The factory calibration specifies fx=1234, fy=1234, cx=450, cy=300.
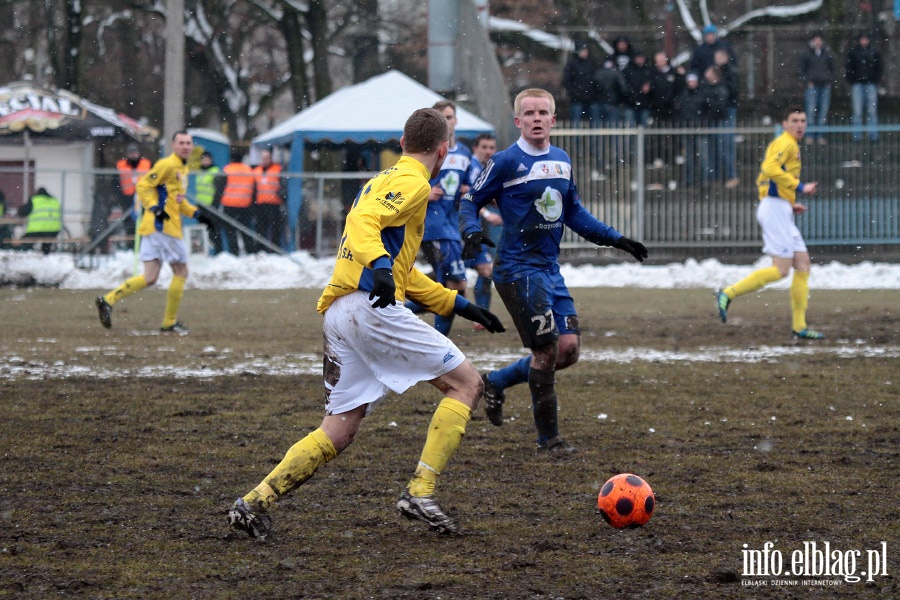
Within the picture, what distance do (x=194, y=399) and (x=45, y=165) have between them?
70.4 ft

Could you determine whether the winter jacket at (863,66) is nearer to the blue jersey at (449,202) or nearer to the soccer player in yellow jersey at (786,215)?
the soccer player in yellow jersey at (786,215)

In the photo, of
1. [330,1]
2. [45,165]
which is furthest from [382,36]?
[45,165]

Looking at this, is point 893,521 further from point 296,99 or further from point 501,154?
point 296,99

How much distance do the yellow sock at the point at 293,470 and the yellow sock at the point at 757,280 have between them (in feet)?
26.4

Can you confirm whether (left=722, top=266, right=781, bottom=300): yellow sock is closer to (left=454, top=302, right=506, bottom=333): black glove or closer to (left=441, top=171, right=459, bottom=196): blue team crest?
(left=441, top=171, right=459, bottom=196): blue team crest

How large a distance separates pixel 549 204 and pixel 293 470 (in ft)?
8.29

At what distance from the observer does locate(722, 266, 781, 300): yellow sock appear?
12.4 meters

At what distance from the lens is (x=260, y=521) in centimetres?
497

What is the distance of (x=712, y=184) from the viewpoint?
23.3 metres

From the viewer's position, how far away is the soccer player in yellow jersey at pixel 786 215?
1212cm

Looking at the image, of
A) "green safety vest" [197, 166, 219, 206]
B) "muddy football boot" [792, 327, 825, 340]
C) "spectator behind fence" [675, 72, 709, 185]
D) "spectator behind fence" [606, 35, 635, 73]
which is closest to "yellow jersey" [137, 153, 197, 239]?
"muddy football boot" [792, 327, 825, 340]

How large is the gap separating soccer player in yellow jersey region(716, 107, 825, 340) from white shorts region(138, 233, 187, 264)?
20.1ft

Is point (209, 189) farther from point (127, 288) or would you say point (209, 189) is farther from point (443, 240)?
point (443, 240)

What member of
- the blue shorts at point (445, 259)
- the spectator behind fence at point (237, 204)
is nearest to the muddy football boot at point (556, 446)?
the blue shorts at point (445, 259)
